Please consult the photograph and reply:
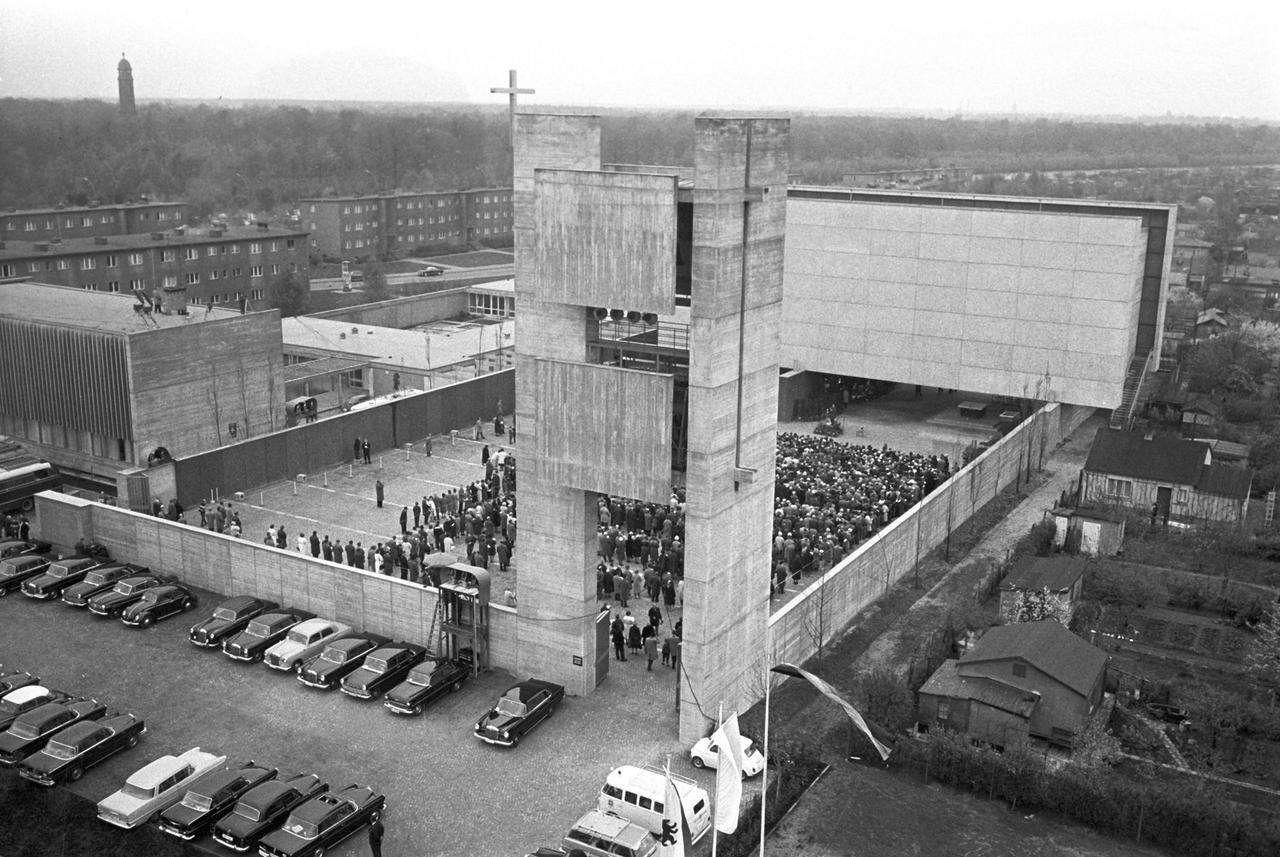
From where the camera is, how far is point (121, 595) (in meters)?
26.0

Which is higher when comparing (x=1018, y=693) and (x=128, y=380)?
(x=128, y=380)

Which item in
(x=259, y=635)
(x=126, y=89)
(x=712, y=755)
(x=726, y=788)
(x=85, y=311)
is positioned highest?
(x=126, y=89)

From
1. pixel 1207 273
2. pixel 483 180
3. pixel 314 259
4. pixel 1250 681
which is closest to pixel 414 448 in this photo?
pixel 1250 681

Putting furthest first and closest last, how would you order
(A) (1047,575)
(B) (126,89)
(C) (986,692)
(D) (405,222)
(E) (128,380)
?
(D) (405,222), (B) (126,89), (E) (128,380), (A) (1047,575), (C) (986,692)

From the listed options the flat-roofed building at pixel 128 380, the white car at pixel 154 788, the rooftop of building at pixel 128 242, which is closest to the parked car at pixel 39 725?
the white car at pixel 154 788

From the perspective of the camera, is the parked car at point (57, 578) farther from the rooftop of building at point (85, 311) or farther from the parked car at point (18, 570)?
the rooftop of building at point (85, 311)

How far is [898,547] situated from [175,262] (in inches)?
1593

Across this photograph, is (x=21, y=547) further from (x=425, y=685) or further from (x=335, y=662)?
(x=425, y=685)

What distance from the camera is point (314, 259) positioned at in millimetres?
83188

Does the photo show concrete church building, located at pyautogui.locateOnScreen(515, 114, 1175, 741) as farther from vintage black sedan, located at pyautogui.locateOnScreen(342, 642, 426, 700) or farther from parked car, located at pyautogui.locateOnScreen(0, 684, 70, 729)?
parked car, located at pyautogui.locateOnScreen(0, 684, 70, 729)

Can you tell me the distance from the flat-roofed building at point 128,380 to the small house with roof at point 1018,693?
2350 cm

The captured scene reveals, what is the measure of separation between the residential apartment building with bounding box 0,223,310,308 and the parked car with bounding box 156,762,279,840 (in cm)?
3241

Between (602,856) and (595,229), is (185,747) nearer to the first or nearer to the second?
(602,856)

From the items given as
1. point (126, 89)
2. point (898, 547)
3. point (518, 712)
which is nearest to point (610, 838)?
point (518, 712)
